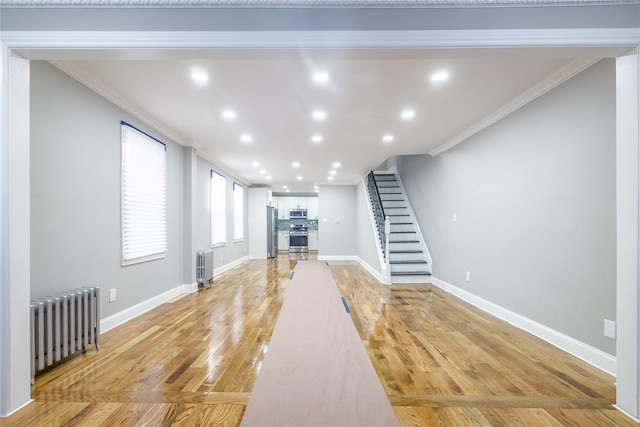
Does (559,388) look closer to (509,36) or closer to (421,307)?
(421,307)

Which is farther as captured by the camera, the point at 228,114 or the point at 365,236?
the point at 365,236

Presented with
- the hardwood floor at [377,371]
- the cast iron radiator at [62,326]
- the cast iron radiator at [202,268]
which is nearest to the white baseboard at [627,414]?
the hardwood floor at [377,371]

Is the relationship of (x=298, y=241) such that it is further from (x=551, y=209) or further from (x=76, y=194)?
(x=551, y=209)

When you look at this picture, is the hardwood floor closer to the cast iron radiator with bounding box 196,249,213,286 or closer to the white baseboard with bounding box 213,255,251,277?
the cast iron radiator with bounding box 196,249,213,286

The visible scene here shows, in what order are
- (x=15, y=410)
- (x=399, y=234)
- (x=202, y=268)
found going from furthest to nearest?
1. (x=399, y=234)
2. (x=202, y=268)
3. (x=15, y=410)

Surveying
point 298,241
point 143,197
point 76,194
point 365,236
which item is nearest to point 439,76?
point 76,194

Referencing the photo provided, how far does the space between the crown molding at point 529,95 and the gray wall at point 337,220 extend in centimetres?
492

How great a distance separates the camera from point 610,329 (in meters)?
2.16

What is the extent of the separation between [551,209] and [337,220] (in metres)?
6.66

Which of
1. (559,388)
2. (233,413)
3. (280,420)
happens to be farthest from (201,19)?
(559,388)

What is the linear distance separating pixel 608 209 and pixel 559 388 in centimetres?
139

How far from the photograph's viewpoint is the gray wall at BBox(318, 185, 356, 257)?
29.9 ft

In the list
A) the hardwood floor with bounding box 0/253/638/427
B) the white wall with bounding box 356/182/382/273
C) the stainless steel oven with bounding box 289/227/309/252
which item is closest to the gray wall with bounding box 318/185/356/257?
the white wall with bounding box 356/182/382/273

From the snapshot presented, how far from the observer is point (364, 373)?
62.2 inches
